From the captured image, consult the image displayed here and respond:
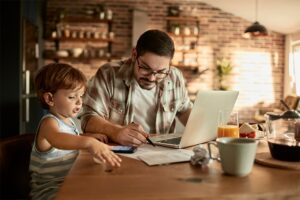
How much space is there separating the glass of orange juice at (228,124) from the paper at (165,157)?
0.20m

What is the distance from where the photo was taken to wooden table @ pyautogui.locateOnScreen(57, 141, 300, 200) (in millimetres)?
782

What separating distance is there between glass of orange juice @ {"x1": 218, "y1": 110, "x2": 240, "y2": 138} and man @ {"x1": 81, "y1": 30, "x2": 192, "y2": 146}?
358 mm

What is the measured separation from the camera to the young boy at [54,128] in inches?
48.9

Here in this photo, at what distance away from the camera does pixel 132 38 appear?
6797mm

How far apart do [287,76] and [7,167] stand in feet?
22.2

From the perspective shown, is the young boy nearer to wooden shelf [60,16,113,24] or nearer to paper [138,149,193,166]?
paper [138,149,193,166]

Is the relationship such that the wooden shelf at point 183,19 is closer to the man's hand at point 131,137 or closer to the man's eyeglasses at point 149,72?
the man's eyeglasses at point 149,72

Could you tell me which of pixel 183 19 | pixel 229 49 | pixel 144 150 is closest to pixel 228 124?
pixel 144 150

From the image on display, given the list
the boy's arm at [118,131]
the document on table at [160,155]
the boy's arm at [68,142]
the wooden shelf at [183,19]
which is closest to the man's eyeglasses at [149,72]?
the boy's arm at [118,131]

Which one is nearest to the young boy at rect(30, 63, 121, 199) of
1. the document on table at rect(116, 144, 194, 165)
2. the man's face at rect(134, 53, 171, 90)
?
the document on table at rect(116, 144, 194, 165)

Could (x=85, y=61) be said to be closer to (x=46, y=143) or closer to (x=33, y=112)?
(x=33, y=112)

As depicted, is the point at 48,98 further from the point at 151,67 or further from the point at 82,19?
the point at 82,19

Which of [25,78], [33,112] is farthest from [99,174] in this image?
[33,112]

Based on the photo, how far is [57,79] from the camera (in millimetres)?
1342
